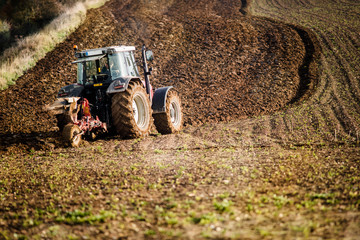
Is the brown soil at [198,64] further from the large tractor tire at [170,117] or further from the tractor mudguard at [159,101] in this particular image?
the tractor mudguard at [159,101]

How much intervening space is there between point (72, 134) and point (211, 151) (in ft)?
10.8

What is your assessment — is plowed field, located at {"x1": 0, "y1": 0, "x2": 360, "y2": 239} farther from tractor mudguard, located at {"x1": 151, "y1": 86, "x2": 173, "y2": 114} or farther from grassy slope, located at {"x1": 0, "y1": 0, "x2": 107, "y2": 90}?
tractor mudguard, located at {"x1": 151, "y1": 86, "x2": 173, "y2": 114}

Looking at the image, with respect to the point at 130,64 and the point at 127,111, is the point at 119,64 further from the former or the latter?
the point at 127,111

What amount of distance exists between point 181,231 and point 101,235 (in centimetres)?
88

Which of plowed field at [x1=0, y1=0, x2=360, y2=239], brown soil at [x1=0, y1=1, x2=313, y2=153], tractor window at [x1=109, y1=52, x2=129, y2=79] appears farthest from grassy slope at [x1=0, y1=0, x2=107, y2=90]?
tractor window at [x1=109, y1=52, x2=129, y2=79]

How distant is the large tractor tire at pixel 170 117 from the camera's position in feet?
31.8

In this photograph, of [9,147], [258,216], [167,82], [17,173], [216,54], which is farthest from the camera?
[216,54]

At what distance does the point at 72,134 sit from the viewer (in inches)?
294

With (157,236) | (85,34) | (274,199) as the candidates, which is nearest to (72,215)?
(157,236)

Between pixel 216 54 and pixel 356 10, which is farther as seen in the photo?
pixel 356 10

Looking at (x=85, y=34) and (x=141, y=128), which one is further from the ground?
(x=85, y=34)

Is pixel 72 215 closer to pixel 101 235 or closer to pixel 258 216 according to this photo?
pixel 101 235

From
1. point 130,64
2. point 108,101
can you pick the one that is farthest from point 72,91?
point 130,64

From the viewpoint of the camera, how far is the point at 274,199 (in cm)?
430
